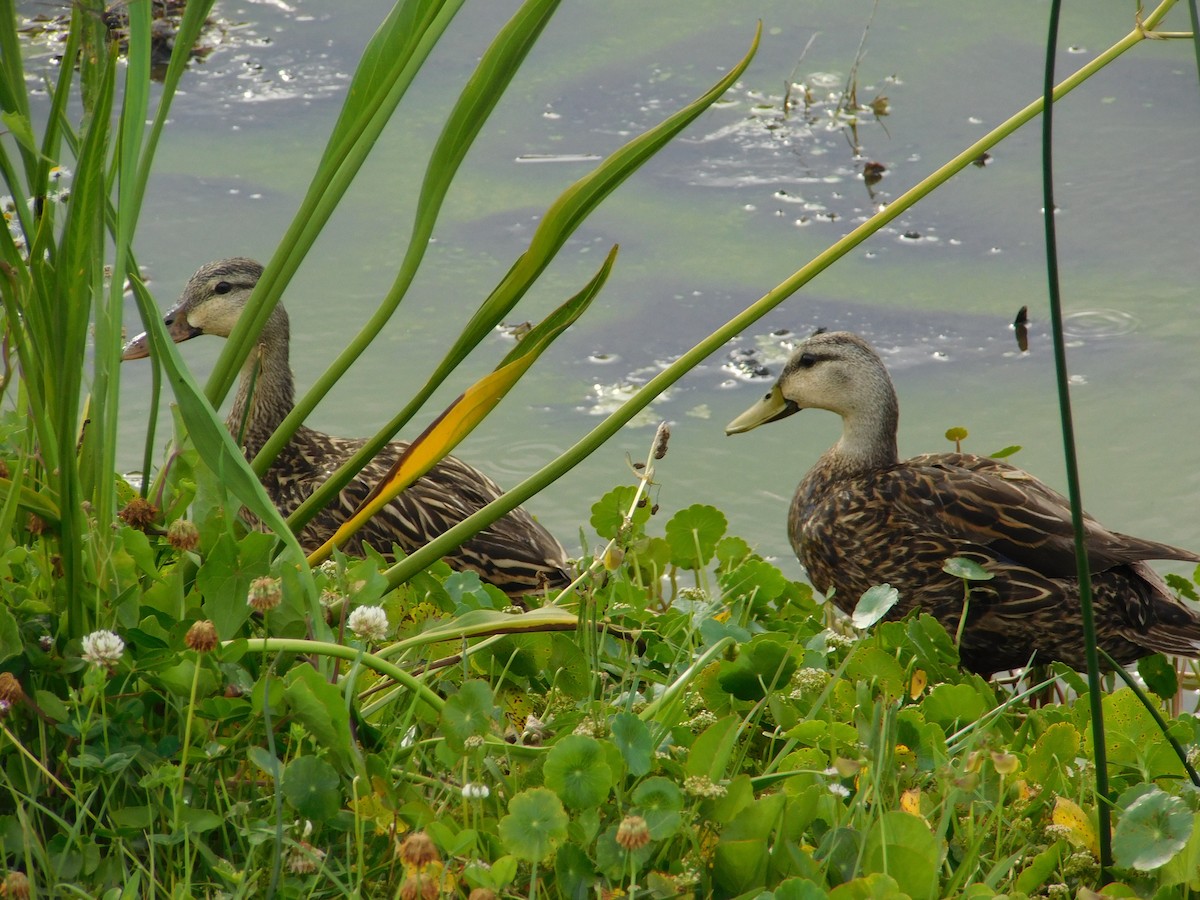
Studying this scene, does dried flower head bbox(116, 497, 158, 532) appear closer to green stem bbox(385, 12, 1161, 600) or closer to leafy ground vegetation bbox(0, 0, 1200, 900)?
leafy ground vegetation bbox(0, 0, 1200, 900)

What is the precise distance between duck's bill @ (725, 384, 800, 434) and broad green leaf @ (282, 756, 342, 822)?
9.56 ft

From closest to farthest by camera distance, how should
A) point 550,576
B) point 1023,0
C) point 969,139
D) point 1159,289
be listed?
point 550,576
point 1159,289
point 969,139
point 1023,0

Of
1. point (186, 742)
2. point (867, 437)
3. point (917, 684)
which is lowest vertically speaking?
point (867, 437)

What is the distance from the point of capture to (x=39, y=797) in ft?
4.91

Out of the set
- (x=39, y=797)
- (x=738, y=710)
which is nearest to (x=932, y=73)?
(x=738, y=710)

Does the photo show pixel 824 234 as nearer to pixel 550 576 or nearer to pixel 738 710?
pixel 550 576

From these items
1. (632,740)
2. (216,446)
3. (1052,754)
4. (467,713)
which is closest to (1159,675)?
(1052,754)

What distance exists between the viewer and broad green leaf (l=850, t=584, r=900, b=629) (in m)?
1.86

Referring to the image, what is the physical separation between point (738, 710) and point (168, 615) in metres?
→ 0.69

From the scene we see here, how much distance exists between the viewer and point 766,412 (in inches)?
166

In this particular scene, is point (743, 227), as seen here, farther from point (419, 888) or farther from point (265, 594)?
point (419, 888)

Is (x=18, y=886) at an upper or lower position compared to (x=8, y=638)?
lower

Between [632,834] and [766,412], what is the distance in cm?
301

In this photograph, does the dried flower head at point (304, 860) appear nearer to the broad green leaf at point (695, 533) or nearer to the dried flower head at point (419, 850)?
the dried flower head at point (419, 850)
